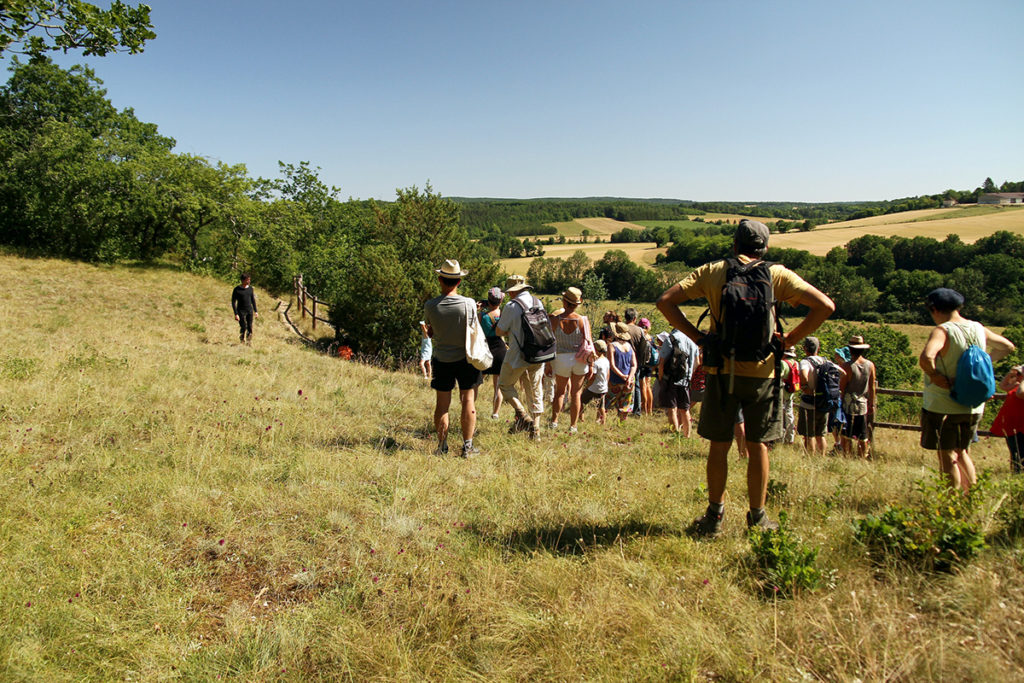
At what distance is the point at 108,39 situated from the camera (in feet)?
17.5

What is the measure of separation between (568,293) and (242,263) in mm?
22573

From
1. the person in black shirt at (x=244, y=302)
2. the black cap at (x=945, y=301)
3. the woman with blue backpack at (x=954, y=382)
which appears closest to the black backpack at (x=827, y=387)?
the woman with blue backpack at (x=954, y=382)

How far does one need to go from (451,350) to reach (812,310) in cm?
303

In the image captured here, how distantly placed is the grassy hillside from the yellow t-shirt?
0.99 meters

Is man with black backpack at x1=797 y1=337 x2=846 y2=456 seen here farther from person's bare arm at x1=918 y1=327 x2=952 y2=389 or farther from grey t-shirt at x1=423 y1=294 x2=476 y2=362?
grey t-shirt at x1=423 y1=294 x2=476 y2=362

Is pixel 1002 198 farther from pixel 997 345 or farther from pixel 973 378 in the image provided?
pixel 973 378

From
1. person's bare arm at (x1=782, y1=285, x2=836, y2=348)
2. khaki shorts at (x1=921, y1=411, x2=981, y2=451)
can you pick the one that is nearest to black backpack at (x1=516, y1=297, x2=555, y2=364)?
person's bare arm at (x1=782, y1=285, x2=836, y2=348)

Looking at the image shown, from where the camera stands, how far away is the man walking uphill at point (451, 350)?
494 cm

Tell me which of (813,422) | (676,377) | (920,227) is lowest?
(813,422)

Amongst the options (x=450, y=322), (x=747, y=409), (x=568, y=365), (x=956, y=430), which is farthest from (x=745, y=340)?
(x=568, y=365)

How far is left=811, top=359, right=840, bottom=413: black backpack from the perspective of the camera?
6.97 m

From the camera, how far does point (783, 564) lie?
8.51ft

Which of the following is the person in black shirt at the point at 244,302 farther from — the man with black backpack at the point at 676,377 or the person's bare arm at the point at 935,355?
the person's bare arm at the point at 935,355

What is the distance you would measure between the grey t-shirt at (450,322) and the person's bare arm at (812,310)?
9.05 ft
